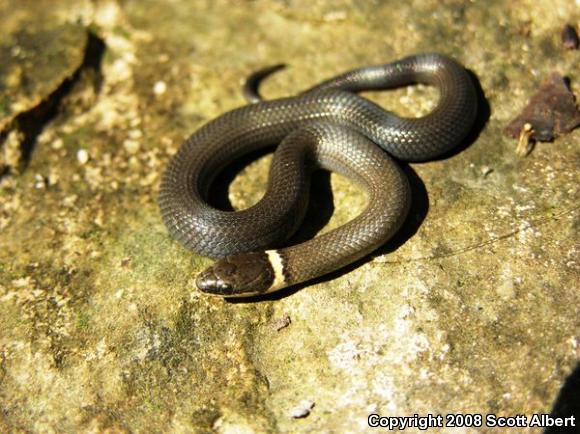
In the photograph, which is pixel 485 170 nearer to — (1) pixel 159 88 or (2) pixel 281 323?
(2) pixel 281 323

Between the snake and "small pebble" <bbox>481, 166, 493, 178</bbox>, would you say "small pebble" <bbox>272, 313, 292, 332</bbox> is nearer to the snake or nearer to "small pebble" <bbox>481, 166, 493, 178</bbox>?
the snake

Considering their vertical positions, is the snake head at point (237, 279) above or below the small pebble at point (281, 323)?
above

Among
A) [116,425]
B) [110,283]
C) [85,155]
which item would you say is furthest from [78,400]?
[85,155]

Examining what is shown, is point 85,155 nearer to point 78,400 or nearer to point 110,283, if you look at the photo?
point 110,283

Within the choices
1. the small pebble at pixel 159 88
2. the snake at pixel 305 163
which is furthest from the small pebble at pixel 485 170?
the small pebble at pixel 159 88

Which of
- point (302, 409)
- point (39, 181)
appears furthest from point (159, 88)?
point (302, 409)

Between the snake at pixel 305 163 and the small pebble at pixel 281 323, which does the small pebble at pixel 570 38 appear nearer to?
the snake at pixel 305 163

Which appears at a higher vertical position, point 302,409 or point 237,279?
point 237,279
